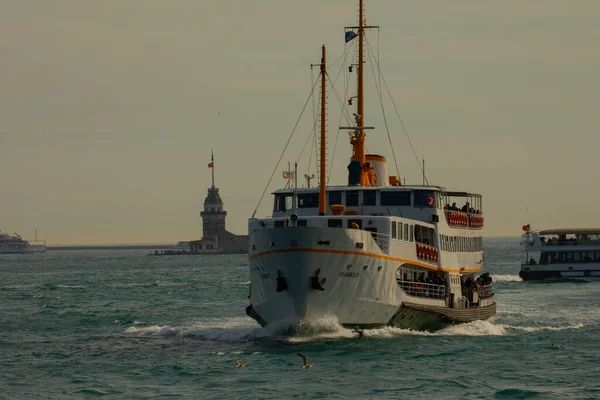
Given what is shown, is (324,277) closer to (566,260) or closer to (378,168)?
(378,168)

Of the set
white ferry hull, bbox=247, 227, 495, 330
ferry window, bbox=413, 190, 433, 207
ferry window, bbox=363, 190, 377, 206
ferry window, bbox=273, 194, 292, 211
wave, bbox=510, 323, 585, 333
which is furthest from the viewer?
wave, bbox=510, 323, 585, 333

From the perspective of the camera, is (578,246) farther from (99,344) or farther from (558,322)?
(99,344)

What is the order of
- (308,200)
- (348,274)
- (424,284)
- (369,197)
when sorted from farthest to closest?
(308,200) → (369,197) → (424,284) → (348,274)

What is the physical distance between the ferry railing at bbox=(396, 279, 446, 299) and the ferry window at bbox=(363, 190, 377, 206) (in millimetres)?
4690

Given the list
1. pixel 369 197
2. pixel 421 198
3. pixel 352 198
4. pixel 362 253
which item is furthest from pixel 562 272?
pixel 362 253

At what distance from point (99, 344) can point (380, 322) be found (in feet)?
43.6

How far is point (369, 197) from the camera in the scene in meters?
52.2

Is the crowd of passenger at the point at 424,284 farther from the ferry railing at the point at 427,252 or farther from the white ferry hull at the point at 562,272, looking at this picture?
the white ferry hull at the point at 562,272

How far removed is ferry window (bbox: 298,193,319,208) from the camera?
173 feet

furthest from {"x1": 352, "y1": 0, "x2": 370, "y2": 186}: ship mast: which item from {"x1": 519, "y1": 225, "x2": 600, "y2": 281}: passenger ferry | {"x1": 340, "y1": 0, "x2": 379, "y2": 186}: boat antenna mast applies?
{"x1": 519, "y1": 225, "x2": 600, "y2": 281}: passenger ferry

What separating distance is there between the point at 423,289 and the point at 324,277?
8292 mm

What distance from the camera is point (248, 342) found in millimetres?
47062

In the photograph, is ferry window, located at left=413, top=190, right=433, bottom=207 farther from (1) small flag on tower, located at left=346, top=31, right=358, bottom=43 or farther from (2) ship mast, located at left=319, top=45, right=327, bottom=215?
(1) small flag on tower, located at left=346, top=31, right=358, bottom=43

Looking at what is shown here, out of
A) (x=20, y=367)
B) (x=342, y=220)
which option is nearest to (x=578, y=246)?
(x=342, y=220)
